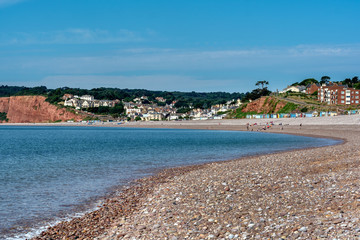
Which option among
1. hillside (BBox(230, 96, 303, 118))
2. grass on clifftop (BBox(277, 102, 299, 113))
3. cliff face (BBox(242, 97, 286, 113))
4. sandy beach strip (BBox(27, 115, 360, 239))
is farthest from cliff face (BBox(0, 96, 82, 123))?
sandy beach strip (BBox(27, 115, 360, 239))

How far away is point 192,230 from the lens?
7996mm

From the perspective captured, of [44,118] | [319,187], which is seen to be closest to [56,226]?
[319,187]

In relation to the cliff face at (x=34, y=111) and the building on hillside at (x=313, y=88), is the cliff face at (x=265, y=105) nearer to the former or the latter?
the building on hillside at (x=313, y=88)

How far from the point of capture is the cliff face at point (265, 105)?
378 feet

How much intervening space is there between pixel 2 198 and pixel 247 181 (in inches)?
366

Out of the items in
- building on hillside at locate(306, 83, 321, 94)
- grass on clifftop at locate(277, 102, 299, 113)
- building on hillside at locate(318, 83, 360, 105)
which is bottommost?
grass on clifftop at locate(277, 102, 299, 113)

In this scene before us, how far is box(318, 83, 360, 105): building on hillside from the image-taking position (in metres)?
127

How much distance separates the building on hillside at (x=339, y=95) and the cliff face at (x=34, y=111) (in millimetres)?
112542

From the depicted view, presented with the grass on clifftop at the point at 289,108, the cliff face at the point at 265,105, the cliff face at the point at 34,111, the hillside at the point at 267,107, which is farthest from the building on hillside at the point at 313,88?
the cliff face at the point at 34,111

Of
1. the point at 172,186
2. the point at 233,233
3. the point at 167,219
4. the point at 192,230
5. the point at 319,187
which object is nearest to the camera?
the point at 233,233

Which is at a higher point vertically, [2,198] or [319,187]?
[319,187]

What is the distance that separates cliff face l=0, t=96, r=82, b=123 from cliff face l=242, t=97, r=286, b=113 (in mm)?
90111

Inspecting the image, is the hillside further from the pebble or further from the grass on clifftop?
the pebble

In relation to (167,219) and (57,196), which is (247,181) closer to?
(167,219)
